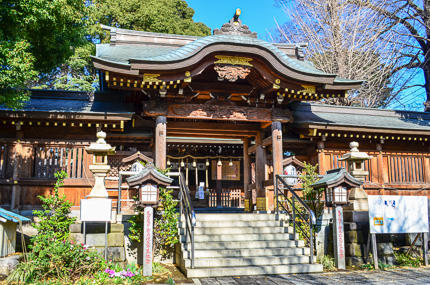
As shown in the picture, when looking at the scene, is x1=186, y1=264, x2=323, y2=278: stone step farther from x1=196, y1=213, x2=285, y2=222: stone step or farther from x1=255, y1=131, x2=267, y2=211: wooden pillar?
x1=255, y1=131, x2=267, y2=211: wooden pillar

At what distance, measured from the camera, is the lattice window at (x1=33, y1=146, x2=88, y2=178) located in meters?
9.48

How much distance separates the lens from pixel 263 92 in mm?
9547

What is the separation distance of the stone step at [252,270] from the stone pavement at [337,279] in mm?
159

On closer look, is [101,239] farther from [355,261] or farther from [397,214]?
[397,214]

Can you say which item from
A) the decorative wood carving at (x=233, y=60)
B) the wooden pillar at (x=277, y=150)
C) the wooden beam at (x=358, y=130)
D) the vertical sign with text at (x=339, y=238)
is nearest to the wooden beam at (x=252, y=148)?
the wooden pillar at (x=277, y=150)

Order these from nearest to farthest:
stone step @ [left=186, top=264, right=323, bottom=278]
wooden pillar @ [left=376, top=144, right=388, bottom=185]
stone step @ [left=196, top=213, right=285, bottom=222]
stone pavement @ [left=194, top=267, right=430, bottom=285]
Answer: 1. stone pavement @ [left=194, top=267, right=430, bottom=285]
2. stone step @ [left=186, top=264, right=323, bottom=278]
3. stone step @ [left=196, top=213, right=285, bottom=222]
4. wooden pillar @ [left=376, top=144, right=388, bottom=185]

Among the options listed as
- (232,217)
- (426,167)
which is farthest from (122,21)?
(426,167)

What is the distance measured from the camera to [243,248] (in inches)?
292

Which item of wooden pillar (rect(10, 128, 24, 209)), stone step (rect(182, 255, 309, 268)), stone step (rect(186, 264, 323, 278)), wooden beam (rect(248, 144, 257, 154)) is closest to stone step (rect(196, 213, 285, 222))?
stone step (rect(182, 255, 309, 268))

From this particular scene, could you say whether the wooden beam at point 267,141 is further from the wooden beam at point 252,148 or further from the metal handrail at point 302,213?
the metal handrail at point 302,213

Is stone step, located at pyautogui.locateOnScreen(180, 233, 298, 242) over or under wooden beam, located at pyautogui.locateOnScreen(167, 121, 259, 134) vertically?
under

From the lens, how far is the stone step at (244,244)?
23.7 ft

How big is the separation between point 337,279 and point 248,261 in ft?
5.53

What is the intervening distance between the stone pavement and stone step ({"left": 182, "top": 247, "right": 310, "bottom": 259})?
714 millimetres
